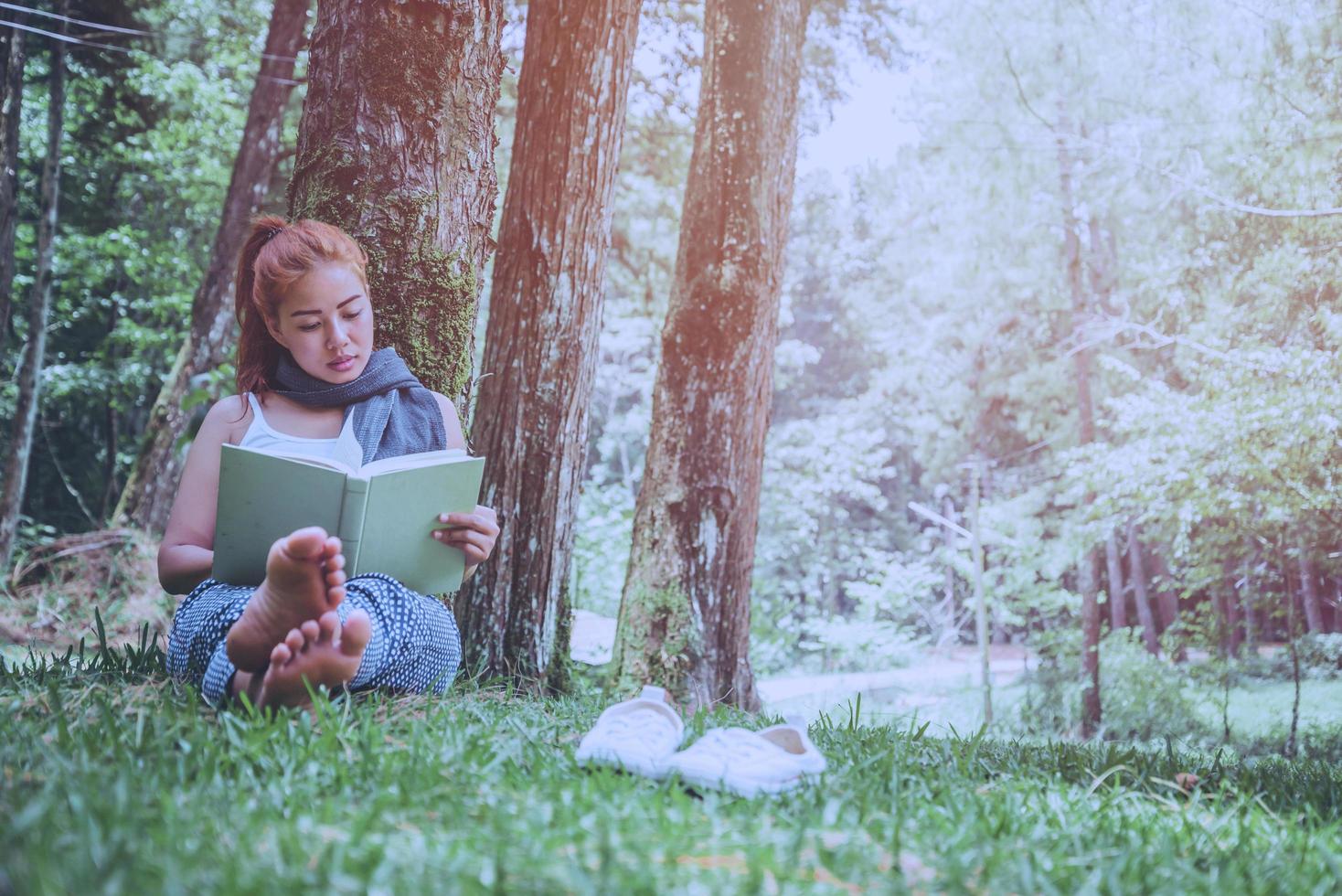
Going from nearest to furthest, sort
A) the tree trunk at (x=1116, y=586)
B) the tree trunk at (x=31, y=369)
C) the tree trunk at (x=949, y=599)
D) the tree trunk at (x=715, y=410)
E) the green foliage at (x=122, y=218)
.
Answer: the tree trunk at (x=715, y=410) → the tree trunk at (x=31, y=369) → the green foliage at (x=122, y=218) → the tree trunk at (x=1116, y=586) → the tree trunk at (x=949, y=599)

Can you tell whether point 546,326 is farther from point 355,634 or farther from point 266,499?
point 355,634

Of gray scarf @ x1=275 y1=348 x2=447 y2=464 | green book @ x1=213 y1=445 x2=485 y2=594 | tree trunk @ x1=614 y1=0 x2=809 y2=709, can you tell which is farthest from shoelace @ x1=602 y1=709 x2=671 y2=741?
tree trunk @ x1=614 y1=0 x2=809 y2=709

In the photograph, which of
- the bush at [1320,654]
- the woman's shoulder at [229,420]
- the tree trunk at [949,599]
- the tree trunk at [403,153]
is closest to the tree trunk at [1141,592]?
the bush at [1320,654]

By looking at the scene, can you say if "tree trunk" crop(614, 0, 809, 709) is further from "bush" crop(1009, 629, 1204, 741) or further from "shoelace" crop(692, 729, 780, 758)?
"bush" crop(1009, 629, 1204, 741)

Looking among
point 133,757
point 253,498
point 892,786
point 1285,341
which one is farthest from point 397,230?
A: point 1285,341

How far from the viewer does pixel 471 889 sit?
2.99ft

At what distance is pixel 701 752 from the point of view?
1.53 metres

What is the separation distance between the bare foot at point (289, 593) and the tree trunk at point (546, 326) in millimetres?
1399

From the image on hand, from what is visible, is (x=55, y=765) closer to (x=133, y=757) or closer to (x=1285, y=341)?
Answer: (x=133, y=757)

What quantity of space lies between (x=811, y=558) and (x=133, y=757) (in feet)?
42.4

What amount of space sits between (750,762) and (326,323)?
1.22m

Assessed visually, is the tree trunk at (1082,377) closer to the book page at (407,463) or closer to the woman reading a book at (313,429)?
the woman reading a book at (313,429)

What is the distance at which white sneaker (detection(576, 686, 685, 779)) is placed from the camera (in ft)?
4.96

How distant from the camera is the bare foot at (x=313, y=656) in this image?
4.91 ft
